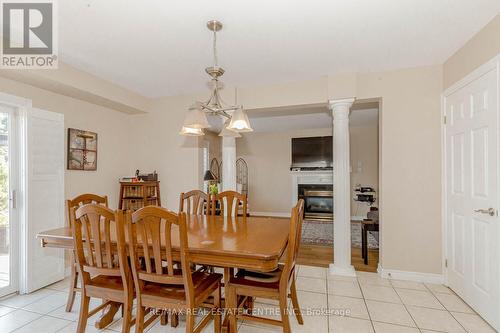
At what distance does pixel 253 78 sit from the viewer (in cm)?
327

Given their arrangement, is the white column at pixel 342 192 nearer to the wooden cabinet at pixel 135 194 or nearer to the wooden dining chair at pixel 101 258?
the wooden dining chair at pixel 101 258

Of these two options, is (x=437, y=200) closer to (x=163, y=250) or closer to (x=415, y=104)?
(x=415, y=104)

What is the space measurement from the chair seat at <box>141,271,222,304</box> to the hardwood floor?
199cm

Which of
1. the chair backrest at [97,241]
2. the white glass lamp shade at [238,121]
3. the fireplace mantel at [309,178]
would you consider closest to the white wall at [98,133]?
the chair backrest at [97,241]

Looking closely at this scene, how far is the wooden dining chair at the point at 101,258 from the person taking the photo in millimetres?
1629

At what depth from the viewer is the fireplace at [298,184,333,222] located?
661 centimetres

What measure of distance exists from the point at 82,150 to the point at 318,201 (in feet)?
17.7

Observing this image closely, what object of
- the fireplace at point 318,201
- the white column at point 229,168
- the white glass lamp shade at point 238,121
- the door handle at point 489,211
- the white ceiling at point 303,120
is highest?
the white ceiling at point 303,120

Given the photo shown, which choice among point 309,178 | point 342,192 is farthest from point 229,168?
point 309,178

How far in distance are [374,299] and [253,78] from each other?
2842mm

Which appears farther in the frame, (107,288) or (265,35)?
(265,35)

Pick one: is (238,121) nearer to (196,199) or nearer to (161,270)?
(161,270)

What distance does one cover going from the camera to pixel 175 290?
1719 millimetres

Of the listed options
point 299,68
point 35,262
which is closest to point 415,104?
point 299,68
